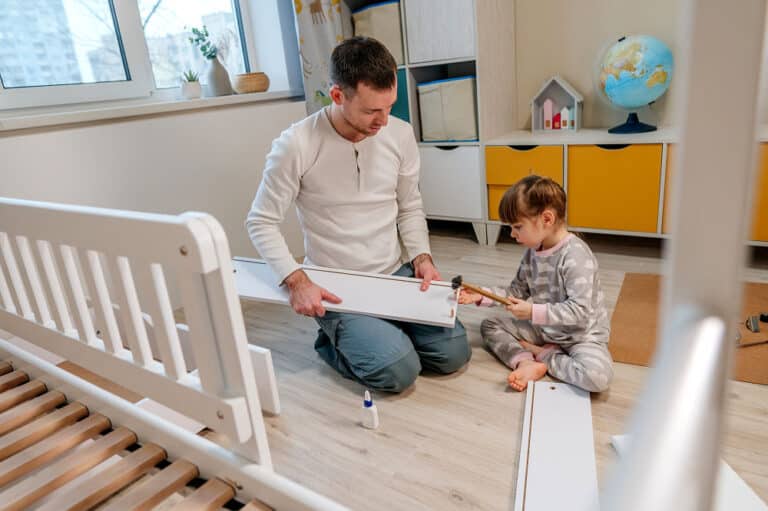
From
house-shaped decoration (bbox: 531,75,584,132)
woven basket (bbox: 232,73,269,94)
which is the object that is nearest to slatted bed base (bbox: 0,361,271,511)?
woven basket (bbox: 232,73,269,94)

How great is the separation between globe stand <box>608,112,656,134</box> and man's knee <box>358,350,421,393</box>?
145 centimetres

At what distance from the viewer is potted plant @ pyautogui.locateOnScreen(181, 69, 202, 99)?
2.19 m

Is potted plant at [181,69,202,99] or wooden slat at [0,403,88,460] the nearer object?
wooden slat at [0,403,88,460]

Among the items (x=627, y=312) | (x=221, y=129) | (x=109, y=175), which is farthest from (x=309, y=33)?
(x=627, y=312)

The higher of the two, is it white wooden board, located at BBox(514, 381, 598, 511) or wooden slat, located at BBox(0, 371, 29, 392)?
wooden slat, located at BBox(0, 371, 29, 392)

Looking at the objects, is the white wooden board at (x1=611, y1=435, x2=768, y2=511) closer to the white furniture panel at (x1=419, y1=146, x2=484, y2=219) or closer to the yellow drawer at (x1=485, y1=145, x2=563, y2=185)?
the yellow drawer at (x1=485, y1=145, x2=563, y2=185)

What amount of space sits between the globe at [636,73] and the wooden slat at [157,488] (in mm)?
2077

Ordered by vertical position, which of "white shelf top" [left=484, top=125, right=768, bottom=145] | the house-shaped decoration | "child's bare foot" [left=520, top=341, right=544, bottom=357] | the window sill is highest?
the window sill

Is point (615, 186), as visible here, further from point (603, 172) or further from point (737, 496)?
point (737, 496)

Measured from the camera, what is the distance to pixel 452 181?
2.55m

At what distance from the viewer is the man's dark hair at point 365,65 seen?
1.27 meters

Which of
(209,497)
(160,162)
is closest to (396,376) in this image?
(209,497)

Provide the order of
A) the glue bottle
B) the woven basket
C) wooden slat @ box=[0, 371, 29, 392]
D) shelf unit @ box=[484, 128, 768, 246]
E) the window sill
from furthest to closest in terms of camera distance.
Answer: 1. the woven basket
2. shelf unit @ box=[484, 128, 768, 246]
3. the window sill
4. the glue bottle
5. wooden slat @ box=[0, 371, 29, 392]

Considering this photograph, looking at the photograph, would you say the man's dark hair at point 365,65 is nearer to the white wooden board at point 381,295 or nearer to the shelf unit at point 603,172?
→ the white wooden board at point 381,295
